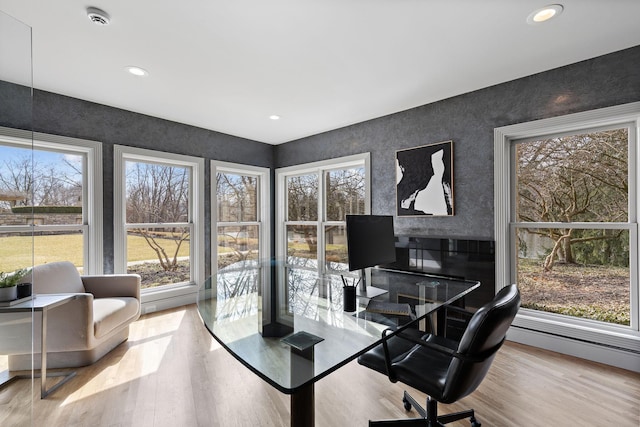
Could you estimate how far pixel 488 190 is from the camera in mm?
2949

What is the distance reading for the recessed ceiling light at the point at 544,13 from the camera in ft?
5.95

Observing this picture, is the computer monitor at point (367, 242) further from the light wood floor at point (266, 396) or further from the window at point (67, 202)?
the window at point (67, 202)

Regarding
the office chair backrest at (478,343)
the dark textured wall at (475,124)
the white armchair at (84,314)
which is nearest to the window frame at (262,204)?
the dark textured wall at (475,124)

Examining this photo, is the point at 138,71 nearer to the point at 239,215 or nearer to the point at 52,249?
the point at 52,249

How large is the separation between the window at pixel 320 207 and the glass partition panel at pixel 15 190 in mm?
2694

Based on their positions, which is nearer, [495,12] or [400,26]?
[495,12]

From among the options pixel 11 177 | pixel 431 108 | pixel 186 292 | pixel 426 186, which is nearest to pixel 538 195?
pixel 426 186

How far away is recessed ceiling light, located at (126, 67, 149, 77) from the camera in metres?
2.53

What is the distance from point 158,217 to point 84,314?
5.99 feet

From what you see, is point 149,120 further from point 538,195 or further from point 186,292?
point 538,195

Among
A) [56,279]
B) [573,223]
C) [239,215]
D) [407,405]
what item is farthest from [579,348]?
[56,279]

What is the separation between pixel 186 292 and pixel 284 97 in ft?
9.36

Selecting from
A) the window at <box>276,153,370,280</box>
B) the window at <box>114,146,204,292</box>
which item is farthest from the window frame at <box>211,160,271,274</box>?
the window at <box>114,146,204,292</box>

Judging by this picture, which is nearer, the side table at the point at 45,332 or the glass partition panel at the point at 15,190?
the glass partition panel at the point at 15,190
